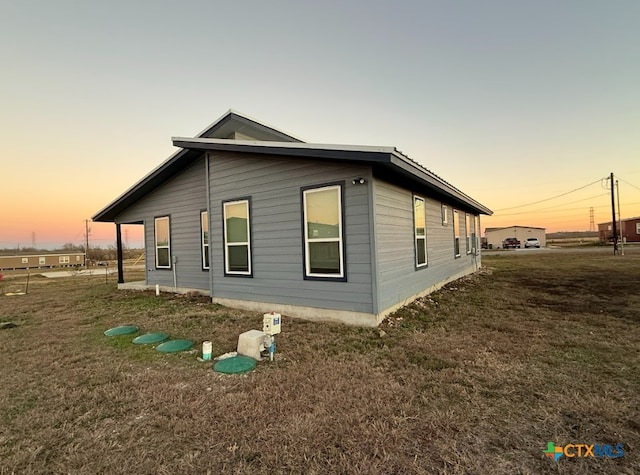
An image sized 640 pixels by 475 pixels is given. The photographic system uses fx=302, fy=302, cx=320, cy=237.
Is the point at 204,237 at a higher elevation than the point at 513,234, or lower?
higher

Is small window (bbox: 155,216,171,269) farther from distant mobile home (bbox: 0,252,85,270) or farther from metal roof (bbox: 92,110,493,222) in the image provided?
distant mobile home (bbox: 0,252,85,270)

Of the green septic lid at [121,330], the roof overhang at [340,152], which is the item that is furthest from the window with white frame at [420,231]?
the green septic lid at [121,330]

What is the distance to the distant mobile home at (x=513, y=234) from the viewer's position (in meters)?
47.8

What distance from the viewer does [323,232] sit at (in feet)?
18.6

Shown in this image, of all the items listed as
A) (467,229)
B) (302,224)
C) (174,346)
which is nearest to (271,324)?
(174,346)

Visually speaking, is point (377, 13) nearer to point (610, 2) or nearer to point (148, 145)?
point (610, 2)

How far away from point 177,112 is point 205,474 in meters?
12.0

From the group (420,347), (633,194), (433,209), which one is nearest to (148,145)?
(433,209)

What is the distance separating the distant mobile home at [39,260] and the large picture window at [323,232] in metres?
46.3

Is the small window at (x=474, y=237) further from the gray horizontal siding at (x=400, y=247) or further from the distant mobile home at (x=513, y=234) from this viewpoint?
the distant mobile home at (x=513, y=234)

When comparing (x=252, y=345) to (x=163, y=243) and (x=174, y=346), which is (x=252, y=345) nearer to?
(x=174, y=346)

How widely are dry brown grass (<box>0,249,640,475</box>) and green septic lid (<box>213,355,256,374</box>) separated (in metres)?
0.11

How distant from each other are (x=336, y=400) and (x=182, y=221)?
319 inches

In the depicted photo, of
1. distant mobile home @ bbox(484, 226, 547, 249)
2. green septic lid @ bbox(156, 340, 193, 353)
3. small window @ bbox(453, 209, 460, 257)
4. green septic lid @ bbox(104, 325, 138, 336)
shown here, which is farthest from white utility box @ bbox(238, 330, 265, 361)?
distant mobile home @ bbox(484, 226, 547, 249)
